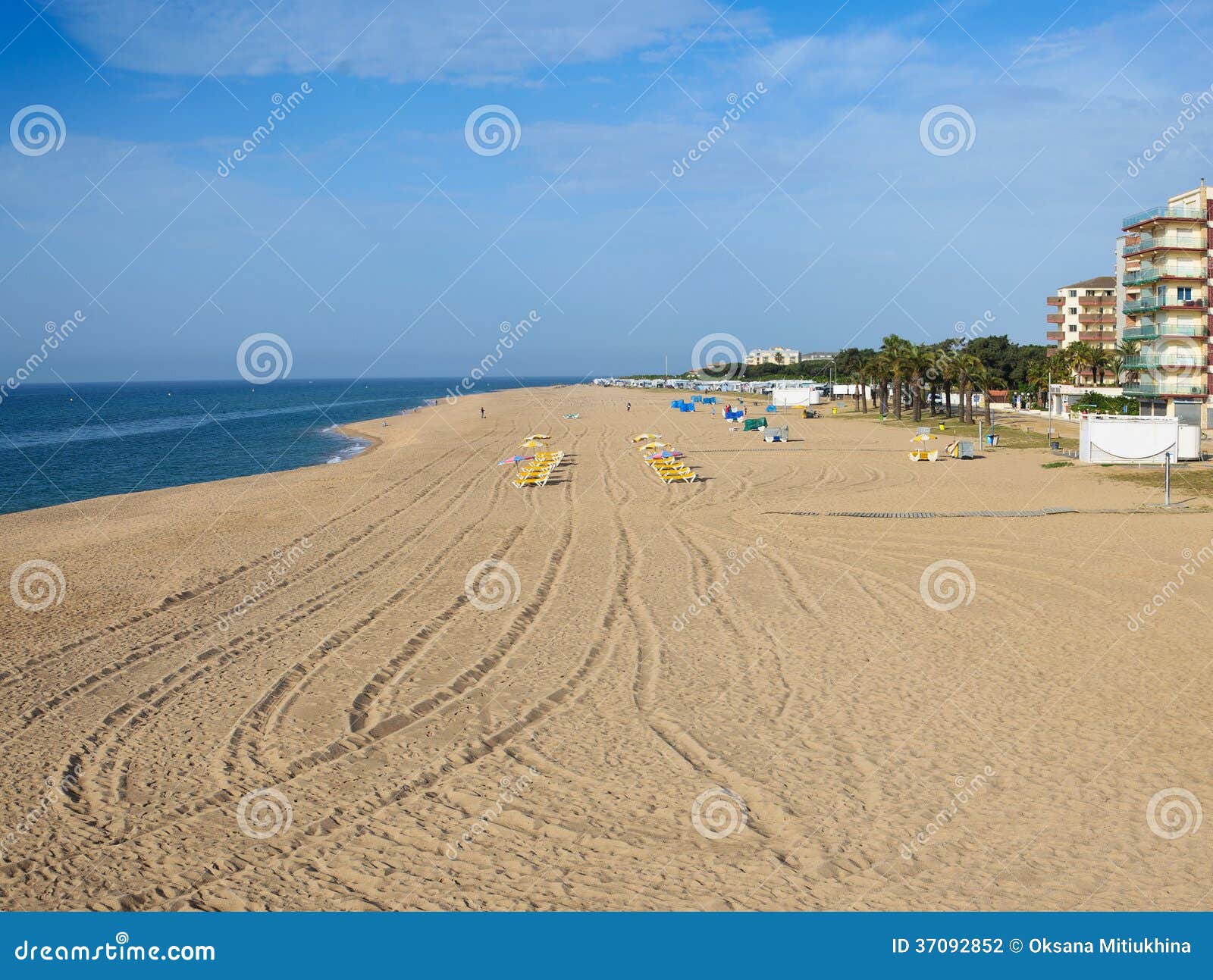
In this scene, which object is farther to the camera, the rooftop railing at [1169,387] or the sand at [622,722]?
the rooftop railing at [1169,387]

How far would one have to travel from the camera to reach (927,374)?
48688mm

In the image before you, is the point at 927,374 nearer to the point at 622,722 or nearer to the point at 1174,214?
the point at 1174,214

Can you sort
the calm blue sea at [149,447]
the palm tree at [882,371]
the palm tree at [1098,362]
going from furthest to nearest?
the palm tree at [882,371], the palm tree at [1098,362], the calm blue sea at [149,447]

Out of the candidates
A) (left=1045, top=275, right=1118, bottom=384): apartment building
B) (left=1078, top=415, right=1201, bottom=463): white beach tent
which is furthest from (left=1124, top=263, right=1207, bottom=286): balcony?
(left=1045, top=275, right=1118, bottom=384): apartment building

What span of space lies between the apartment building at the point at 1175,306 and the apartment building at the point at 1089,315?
23206 mm

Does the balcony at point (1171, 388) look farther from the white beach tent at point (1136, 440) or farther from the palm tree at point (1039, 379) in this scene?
the palm tree at point (1039, 379)

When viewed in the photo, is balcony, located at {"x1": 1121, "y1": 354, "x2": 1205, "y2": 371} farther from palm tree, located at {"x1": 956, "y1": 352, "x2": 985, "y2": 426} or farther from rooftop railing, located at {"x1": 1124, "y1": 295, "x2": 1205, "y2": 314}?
palm tree, located at {"x1": 956, "y1": 352, "x2": 985, "y2": 426}

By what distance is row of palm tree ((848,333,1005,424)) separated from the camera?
147ft

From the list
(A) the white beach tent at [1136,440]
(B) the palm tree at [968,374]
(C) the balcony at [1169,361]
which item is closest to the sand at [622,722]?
(A) the white beach tent at [1136,440]

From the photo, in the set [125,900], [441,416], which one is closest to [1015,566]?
[125,900]

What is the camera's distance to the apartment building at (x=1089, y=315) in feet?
209

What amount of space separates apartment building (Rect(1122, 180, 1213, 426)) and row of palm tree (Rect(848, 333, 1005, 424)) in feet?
21.7

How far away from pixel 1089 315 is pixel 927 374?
24.8 meters

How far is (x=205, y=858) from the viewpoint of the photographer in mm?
6543
